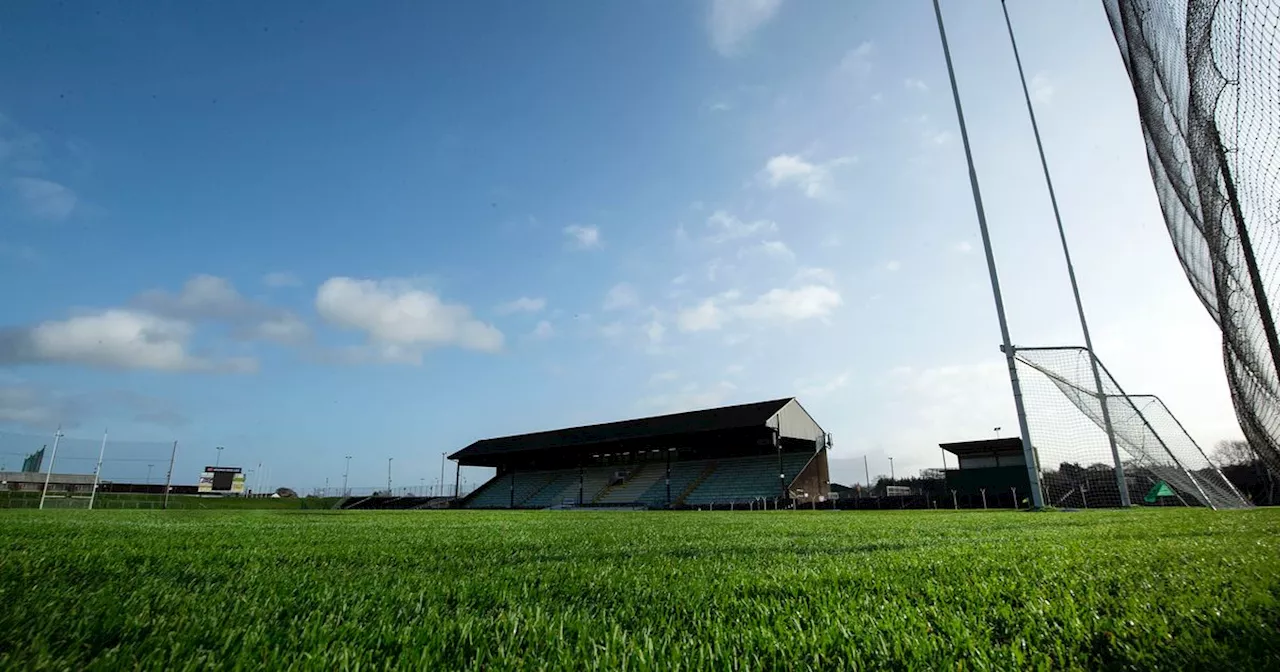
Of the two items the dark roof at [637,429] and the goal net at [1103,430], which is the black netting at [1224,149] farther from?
the dark roof at [637,429]

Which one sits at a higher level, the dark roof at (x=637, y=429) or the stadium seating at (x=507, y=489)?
the dark roof at (x=637, y=429)

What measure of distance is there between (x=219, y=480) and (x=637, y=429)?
187 ft

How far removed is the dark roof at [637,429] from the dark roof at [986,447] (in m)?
9.97

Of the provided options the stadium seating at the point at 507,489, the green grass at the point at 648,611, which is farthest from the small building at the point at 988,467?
the green grass at the point at 648,611

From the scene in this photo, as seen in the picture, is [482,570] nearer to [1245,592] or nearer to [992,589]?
[992,589]

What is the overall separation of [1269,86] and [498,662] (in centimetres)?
487

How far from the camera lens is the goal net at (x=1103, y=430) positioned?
47.2 ft

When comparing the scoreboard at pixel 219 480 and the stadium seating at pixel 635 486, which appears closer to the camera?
the stadium seating at pixel 635 486

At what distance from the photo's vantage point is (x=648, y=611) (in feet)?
7.18

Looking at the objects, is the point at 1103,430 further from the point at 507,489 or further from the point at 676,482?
the point at 507,489

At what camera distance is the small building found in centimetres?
3028

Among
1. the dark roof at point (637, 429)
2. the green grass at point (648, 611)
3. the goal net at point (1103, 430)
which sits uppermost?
the dark roof at point (637, 429)

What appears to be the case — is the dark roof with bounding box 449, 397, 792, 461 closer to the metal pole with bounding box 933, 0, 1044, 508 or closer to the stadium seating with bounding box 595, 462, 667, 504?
the stadium seating with bounding box 595, 462, 667, 504

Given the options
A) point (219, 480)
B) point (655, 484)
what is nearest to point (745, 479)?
point (655, 484)
